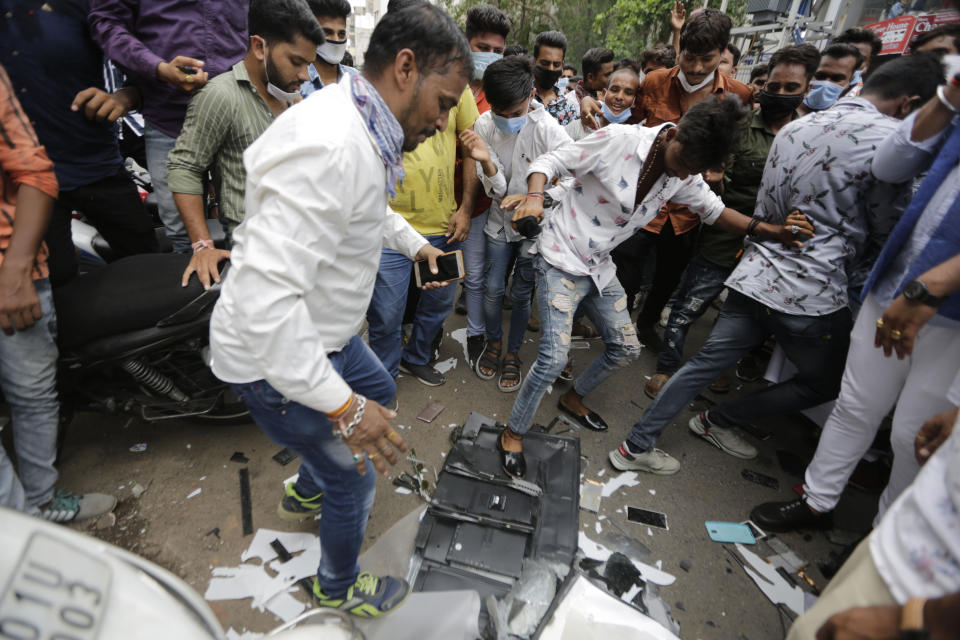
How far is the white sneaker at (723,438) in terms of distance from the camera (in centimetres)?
283

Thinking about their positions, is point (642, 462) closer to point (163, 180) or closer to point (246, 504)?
point (246, 504)

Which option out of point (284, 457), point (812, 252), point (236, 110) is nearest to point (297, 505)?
point (284, 457)

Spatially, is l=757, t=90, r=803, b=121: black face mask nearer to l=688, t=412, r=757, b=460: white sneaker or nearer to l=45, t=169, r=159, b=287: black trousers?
l=688, t=412, r=757, b=460: white sneaker

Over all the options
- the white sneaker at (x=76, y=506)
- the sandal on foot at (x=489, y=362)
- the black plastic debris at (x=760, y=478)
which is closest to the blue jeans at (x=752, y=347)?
the black plastic debris at (x=760, y=478)

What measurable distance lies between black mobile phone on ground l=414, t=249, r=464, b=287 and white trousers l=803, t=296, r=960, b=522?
1827 mm

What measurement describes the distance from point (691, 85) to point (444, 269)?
268 centimetres

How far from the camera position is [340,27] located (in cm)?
288

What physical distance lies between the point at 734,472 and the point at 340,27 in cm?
383

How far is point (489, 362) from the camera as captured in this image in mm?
3379

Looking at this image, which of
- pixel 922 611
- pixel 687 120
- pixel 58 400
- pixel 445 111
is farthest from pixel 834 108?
pixel 58 400

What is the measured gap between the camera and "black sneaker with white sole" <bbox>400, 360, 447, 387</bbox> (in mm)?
3205

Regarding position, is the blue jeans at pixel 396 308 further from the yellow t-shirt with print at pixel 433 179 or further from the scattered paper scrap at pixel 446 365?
the scattered paper scrap at pixel 446 365

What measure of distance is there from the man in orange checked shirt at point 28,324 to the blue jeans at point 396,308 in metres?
1.36

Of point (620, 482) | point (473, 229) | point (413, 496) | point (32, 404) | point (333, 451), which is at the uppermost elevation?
point (333, 451)
